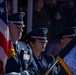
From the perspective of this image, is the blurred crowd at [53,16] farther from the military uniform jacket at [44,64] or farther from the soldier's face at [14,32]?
the soldier's face at [14,32]

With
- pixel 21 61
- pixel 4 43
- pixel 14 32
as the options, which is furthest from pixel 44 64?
pixel 4 43

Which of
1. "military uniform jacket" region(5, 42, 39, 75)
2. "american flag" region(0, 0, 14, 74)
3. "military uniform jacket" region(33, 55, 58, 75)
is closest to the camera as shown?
"american flag" region(0, 0, 14, 74)

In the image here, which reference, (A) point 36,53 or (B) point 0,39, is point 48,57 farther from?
(B) point 0,39

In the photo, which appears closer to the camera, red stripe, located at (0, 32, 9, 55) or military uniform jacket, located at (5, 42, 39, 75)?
red stripe, located at (0, 32, 9, 55)

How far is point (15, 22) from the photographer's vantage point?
559 cm

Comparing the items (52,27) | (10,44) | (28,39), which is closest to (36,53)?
(28,39)

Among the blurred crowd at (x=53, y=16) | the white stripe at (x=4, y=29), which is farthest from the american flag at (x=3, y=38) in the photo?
the blurred crowd at (x=53, y=16)

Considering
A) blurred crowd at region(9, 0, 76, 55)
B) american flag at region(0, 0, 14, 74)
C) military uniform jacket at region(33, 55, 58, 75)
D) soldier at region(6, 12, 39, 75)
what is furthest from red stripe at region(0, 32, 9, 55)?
blurred crowd at region(9, 0, 76, 55)

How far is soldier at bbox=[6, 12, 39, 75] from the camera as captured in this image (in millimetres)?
5352

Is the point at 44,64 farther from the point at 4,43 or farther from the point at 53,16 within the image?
the point at 53,16

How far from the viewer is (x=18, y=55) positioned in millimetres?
5496

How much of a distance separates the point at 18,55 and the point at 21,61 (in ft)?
0.26

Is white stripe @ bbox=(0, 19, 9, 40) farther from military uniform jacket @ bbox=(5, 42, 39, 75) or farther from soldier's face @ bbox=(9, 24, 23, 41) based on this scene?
military uniform jacket @ bbox=(5, 42, 39, 75)

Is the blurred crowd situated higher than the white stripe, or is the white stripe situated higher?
the white stripe
